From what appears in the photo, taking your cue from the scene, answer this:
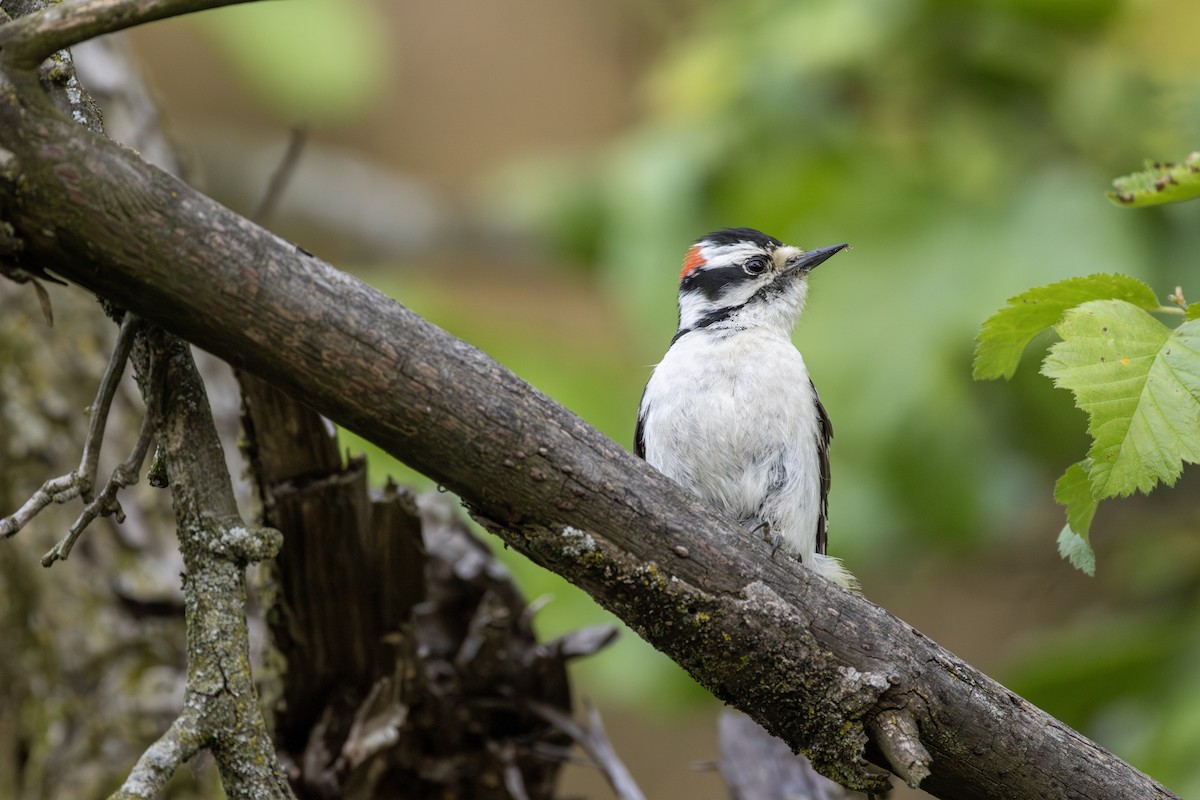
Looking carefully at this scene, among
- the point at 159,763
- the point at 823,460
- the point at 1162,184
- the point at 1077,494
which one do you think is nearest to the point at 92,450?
the point at 159,763

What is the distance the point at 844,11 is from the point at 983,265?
1.25 meters

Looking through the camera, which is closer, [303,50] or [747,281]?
[747,281]

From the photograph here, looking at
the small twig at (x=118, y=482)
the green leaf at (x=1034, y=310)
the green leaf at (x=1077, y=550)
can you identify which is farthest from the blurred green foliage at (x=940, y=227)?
the small twig at (x=118, y=482)

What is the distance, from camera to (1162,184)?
1988 millimetres

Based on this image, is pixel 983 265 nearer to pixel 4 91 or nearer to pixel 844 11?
pixel 844 11

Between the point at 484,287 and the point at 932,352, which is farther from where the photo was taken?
the point at 484,287

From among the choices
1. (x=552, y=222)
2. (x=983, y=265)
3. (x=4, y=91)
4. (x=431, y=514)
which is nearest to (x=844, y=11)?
(x=983, y=265)

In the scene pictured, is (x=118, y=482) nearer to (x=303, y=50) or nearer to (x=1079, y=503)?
(x=1079, y=503)

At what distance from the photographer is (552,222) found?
6.68 m

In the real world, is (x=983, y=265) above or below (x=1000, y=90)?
below

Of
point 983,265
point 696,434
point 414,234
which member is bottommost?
point 696,434

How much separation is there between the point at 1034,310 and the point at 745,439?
45.7 inches

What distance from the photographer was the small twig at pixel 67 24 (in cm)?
153

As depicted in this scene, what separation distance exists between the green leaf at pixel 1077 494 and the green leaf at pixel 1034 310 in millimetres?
236
